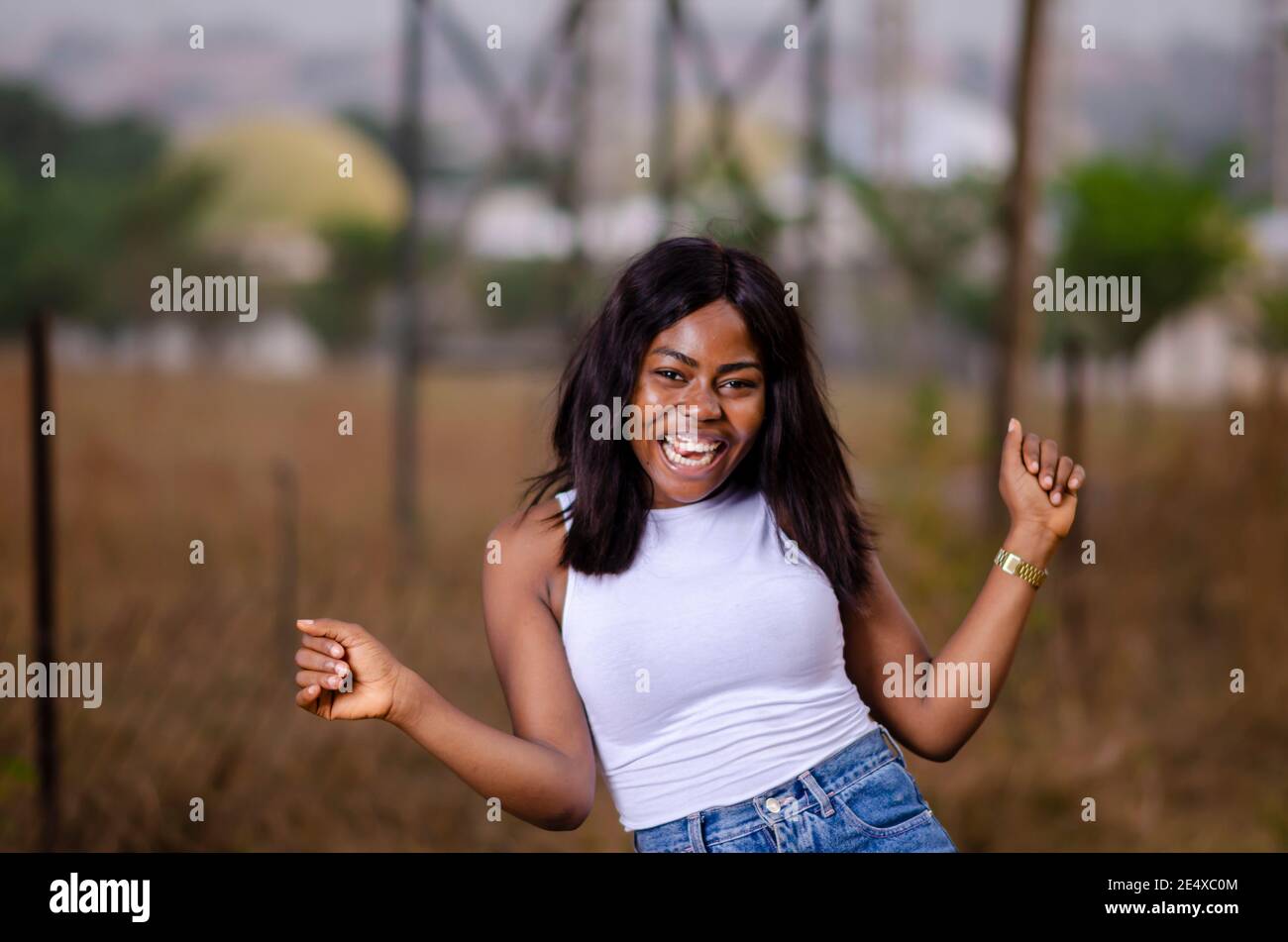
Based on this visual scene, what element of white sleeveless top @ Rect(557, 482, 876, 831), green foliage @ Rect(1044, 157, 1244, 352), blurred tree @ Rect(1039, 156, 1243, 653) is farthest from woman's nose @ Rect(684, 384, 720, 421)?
green foliage @ Rect(1044, 157, 1244, 352)

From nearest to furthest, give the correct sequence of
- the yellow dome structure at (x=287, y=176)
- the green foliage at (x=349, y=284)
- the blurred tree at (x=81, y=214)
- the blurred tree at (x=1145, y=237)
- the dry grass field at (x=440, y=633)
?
the dry grass field at (x=440, y=633) → the blurred tree at (x=1145, y=237) → the blurred tree at (x=81, y=214) → the green foliage at (x=349, y=284) → the yellow dome structure at (x=287, y=176)

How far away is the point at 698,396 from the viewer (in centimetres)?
180

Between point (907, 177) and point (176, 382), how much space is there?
9.96 m

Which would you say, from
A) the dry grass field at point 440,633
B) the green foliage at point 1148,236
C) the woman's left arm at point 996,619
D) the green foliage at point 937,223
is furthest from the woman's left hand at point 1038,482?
the green foliage at point 937,223

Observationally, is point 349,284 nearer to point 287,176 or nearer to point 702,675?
point 287,176

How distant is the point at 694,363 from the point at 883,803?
1.85 feet

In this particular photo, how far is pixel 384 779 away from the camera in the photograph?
4.41m

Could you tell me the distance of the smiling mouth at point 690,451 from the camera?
1802mm

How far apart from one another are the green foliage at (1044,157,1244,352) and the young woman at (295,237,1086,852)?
13038 mm

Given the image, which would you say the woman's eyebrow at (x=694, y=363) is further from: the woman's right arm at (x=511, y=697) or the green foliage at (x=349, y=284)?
the green foliage at (x=349, y=284)

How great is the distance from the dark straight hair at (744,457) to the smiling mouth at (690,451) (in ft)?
0.20

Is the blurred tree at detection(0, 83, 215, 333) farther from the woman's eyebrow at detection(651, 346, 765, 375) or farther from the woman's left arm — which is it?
the woman's left arm
